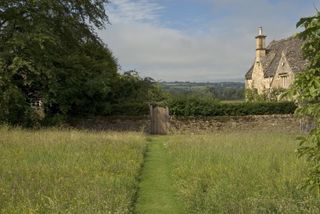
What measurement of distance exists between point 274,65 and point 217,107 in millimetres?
19319

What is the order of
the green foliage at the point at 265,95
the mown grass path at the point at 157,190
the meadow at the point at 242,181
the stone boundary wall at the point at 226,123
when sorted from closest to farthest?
the meadow at the point at 242,181 → the mown grass path at the point at 157,190 → the stone boundary wall at the point at 226,123 → the green foliage at the point at 265,95

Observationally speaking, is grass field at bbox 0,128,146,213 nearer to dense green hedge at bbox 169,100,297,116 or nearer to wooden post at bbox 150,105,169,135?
wooden post at bbox 150,105,169,135

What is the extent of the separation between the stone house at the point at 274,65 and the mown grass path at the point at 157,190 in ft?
83.3

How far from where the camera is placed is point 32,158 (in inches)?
555

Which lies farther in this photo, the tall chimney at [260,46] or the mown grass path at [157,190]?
the tall chimney at [260,46]

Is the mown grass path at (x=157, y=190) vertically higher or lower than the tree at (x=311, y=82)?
lower

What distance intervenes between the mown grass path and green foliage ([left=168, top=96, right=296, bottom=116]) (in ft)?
48.3

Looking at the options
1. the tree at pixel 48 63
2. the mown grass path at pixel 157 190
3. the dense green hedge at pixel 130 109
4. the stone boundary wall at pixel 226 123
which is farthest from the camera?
the stone boundary wall at pixel 226 123

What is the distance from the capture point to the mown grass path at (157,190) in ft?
31.2

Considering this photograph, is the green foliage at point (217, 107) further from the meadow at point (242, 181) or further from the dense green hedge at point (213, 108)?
the meadow at point (242, 181)

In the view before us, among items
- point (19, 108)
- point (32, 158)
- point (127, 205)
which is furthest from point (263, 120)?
point (127, 205)

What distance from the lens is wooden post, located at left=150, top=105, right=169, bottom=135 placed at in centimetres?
3147

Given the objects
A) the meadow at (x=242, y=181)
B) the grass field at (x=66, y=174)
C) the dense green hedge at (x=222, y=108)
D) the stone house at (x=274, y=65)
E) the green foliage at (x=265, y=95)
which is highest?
the stone house at (x=274, y=65)

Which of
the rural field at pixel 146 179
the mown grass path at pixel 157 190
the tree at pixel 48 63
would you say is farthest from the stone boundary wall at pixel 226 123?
the mown grass path at pixel 157 190
